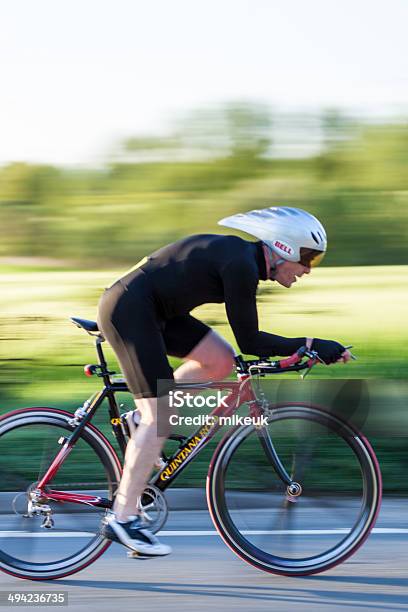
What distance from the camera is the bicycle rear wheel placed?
4410 millimetres

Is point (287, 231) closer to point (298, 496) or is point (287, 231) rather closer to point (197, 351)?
point (197, 351)

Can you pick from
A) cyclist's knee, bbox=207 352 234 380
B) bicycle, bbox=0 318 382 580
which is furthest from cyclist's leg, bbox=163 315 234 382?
bicycle, bbox=0 318 382 580

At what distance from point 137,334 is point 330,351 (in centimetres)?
79

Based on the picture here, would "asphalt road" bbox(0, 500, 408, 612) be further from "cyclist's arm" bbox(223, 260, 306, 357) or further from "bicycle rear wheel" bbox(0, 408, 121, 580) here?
"cyclist's arm" bbox(223, 260, 306, 357)

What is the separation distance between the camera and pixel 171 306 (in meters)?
4.23

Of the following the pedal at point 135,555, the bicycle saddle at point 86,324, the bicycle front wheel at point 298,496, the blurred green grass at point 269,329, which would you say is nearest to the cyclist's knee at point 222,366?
the bicycle front wheel at point 298,496

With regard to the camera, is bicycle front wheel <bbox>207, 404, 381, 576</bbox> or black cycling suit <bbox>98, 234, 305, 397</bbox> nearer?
black cycling suit <bbox>98, 234, 305, 397</bbox>

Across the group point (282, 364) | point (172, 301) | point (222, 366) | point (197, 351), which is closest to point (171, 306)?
point (172, 301)

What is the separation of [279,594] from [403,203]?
26.7 feet

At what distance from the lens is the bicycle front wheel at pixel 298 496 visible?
4410mm

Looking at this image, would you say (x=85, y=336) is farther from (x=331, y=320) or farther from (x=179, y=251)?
(x=179, y=251)

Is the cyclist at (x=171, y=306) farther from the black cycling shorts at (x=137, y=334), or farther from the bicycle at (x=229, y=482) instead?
the bicycle at (x=229, y=482)

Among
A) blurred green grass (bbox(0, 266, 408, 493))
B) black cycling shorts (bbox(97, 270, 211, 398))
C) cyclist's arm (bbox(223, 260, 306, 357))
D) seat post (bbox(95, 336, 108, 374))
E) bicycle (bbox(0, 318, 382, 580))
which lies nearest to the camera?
cyclist's arm (bbox(223, 260, 306, 357))

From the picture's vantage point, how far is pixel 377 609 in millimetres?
4008
